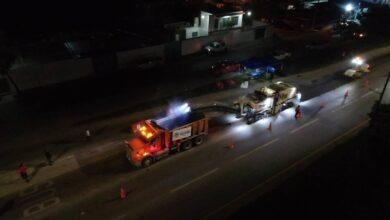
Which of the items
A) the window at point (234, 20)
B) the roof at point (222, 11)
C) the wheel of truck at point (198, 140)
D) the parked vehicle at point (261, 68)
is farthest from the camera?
the window at point (234, 20)

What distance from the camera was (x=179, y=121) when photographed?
22.6m

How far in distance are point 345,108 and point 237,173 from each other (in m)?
15.9

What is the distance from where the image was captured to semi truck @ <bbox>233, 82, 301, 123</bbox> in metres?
26.9

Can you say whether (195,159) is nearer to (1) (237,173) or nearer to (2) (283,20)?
(1) (237,173)

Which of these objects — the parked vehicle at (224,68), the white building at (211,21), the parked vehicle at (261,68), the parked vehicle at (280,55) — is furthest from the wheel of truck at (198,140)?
the white building at (211,21)

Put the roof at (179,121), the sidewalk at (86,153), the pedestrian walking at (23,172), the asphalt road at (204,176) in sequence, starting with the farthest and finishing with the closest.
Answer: the roof at (179,121) < the sidewalk at (86,153) < the pedestrian walking at (23,172) < the asphalt road at (204,176)

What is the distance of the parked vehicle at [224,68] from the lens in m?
37.9

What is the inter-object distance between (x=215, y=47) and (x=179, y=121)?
2469 centimetres

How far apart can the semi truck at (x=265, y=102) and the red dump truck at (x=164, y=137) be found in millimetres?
5584

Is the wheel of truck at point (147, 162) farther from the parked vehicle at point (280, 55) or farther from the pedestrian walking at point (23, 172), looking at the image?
the parked vehicle at point (280, 55)

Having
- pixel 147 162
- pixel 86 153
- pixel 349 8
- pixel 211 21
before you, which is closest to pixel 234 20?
pixel 211 21

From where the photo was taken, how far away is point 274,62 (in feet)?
127

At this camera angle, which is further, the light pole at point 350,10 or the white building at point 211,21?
the light pole at point 350,10

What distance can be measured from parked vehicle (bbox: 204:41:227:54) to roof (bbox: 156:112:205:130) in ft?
75.5
